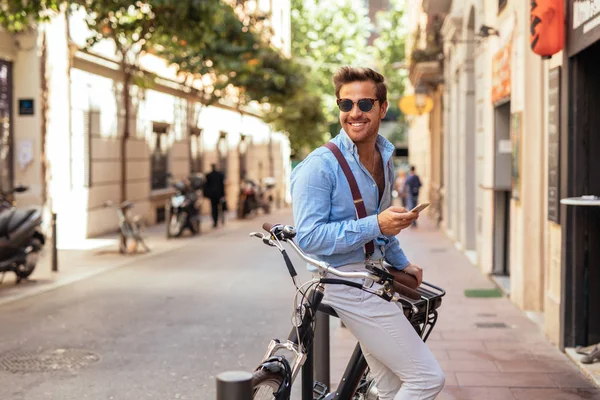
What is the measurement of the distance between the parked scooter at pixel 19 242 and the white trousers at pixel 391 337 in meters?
8.01

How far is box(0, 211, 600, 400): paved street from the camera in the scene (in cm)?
621

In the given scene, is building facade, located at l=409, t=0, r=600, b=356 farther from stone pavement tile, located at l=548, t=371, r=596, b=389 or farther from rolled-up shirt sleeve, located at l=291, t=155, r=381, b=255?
rolled-up shirt sleeve, located at l=291, t=155, r=381, b=255

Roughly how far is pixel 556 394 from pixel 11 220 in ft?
24.2

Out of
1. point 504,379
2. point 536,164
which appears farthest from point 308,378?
point 536,164

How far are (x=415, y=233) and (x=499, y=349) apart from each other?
13568mm

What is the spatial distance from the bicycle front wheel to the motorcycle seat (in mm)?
8086

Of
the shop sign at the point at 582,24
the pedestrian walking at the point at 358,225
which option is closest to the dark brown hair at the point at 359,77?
the pedestrian walking at the point at 358,225

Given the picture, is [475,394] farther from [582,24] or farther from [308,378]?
[582,24]

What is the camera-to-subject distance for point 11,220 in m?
11.0

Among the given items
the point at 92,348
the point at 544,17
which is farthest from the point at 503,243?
the point at 92,348

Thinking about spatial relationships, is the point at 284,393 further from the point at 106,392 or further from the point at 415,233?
the point at 415,233

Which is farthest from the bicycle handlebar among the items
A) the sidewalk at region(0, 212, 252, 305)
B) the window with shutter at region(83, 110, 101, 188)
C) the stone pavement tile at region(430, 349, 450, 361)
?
the window with shutter at region(83, 110, 101, 188)

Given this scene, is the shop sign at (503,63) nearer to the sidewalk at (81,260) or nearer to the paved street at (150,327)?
the paved street at (150,327)

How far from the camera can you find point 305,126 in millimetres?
36344
